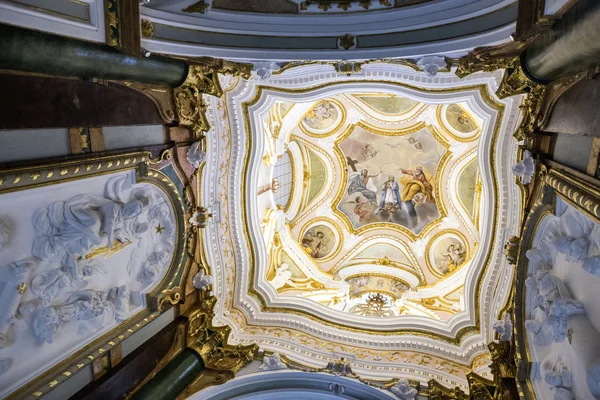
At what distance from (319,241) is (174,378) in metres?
7.13

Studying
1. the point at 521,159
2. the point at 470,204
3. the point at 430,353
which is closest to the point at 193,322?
the point at 430,353

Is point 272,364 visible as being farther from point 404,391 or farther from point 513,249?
point 513,249

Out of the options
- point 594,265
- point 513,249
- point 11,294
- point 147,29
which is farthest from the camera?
point 513,249

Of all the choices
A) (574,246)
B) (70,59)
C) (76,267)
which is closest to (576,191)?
(574,246)

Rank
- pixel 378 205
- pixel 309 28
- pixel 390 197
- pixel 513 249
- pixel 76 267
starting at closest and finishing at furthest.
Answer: pixel 76 267 < pixel 309 28 < pixel 513 249 < pixel 390 197 < pixel 378 205

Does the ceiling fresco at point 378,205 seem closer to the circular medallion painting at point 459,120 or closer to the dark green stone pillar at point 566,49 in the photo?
the circular medallion painting at point 459,120

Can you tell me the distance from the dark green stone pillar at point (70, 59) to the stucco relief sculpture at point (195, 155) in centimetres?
152

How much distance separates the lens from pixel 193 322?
25.2 ft

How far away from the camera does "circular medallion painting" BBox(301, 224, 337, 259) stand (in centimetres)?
1288

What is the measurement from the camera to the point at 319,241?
1320 centimetres

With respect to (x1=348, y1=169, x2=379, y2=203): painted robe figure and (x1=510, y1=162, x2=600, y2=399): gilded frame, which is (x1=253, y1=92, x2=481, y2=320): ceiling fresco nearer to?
(x1=348, y1=169, x2=379, y2=203): painted robe figure

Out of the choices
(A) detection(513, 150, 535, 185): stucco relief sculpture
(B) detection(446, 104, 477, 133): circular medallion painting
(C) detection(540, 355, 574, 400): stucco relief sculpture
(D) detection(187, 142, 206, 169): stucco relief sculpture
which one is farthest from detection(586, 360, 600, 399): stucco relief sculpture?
(B) detection(446, 104, 477, 133): circular medallion painting

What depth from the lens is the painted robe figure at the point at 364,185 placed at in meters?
13.6

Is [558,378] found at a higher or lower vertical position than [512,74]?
lower
